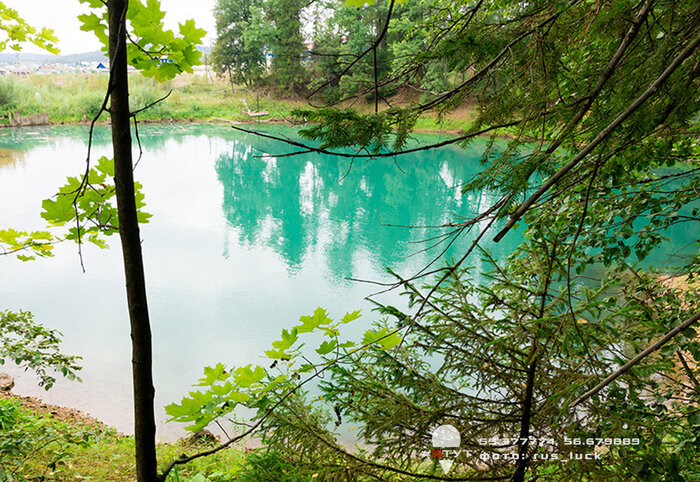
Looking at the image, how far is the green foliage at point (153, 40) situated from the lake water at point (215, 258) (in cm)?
34

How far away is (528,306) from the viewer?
1465 mm

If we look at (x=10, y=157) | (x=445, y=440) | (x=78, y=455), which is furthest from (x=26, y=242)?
(x=10, y=157)

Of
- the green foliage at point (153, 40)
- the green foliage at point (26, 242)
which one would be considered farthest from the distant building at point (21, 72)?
the green foliage at point (153, 40)

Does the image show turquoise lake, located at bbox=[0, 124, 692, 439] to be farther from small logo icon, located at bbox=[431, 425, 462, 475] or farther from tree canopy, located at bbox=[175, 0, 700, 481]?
small logo icon, located at bbox=[431, 425, 462, 475]

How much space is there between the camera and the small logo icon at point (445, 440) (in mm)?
1467

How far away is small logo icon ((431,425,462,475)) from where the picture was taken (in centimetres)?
147

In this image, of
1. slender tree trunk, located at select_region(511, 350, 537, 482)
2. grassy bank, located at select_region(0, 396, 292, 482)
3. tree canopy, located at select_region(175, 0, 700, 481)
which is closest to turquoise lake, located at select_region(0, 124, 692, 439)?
tree canopy, located at select_region(175, 0, 700, 481)

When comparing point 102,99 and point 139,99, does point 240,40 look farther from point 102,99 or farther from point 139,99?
point 102,99

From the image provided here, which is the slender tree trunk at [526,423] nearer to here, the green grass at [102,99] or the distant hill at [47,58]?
the distant hill at [47,58]

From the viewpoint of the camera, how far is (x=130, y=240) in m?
0.82

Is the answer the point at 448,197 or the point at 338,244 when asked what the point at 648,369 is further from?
the point at 448,197

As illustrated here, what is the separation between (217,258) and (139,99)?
19.9 metres

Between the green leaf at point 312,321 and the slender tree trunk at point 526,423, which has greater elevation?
the green leaf at point 312,321

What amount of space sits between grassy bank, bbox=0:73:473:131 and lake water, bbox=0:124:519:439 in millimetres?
7691
